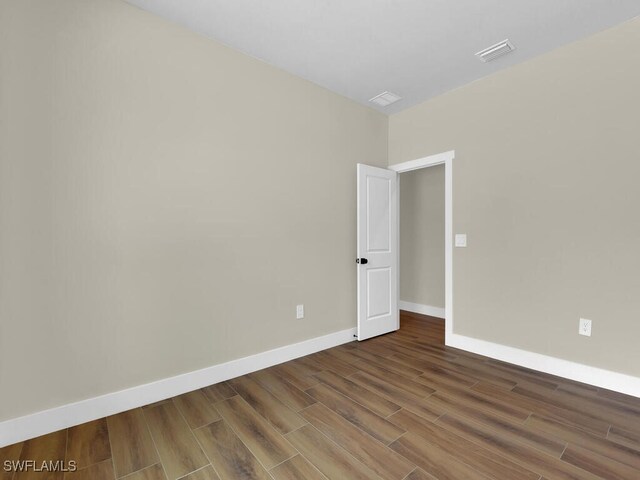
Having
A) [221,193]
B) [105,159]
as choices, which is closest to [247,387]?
[221,193]

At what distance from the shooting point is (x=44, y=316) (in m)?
1.84

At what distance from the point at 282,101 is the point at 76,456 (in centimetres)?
303

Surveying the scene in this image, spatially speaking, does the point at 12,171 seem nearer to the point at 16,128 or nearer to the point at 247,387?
the point at 16,128

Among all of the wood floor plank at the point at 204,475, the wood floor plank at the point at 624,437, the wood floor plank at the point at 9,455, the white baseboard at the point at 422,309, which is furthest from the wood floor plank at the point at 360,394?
the white baseboard at the point at 422,309

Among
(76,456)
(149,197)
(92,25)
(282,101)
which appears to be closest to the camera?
(76,456)

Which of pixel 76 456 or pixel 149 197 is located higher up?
pixel 149 197

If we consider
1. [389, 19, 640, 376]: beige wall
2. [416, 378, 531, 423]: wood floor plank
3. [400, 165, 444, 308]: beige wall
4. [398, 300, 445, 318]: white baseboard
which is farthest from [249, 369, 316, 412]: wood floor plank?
[400, 165, 444, 308]: beige wall

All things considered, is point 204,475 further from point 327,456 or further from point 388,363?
point 388,363

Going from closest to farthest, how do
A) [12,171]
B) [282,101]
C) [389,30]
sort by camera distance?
[12,171]
[389,30]
[282,101]

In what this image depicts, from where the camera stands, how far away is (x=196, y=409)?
210cm

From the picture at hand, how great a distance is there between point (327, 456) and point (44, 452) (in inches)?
61.9

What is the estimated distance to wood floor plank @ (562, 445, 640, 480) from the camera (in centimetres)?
149

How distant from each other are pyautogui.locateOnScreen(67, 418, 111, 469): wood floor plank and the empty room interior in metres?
0.02

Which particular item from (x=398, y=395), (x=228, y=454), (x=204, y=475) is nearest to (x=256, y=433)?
(x=228, y=454)
